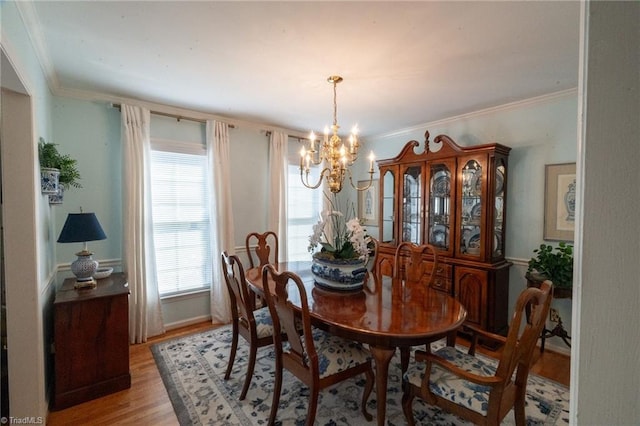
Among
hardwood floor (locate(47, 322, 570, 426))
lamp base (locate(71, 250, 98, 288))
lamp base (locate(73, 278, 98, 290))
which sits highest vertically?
lamp base (locate(71, 250, 98, 288))

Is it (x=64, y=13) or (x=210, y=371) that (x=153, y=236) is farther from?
(x=64, y=13)

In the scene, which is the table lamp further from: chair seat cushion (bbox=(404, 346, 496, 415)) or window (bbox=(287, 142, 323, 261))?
chair seat cushion (bbox=(404, 346, 496, 415))

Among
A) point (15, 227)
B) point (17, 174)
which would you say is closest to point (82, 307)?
point (15, 227)

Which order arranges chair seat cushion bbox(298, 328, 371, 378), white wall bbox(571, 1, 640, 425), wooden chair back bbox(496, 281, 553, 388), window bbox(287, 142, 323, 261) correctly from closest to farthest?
white wall bbox(571, 1, 640, 425) → wooden chair back bbox(496, 281, 553, 388) → chair seat cushion bbox(298, 328, 371, 378) → window bbox(287, 142, 323, 261)

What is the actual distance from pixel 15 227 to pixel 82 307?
744mm

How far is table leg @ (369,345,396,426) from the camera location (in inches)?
60.7

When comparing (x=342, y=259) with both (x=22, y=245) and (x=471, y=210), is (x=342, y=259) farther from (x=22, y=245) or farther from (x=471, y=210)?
(x=22, y=245)

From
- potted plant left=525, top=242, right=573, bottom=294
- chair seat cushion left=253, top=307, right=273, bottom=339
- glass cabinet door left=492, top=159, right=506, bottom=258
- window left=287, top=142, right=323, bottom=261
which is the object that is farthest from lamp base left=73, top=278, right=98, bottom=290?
potted plant left=525, top=242, right=573, bottom=294

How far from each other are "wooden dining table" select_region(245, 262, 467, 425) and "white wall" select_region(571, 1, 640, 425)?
98cm

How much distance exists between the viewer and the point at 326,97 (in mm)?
2840

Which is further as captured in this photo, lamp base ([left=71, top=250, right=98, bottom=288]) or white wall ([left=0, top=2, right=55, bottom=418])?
lamp base ([left=71, top=250, right=98, bottom=288])

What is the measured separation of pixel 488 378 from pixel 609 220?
43.9 inches

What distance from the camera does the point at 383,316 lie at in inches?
67.8

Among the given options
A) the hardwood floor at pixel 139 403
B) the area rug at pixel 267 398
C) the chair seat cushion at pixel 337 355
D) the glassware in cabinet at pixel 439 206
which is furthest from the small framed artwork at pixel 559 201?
the chair seat cushion at pixel 337 355
